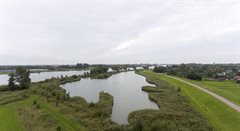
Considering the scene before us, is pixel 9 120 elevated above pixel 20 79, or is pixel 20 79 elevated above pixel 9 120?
pixel 20 79

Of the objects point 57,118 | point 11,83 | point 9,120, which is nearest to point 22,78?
point 11,83

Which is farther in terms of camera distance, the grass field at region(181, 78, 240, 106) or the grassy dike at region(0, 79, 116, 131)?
the grass field at region(181, 78, 240, 106)

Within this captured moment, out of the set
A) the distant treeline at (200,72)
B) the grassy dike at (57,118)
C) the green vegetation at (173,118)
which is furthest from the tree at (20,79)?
the distant treeline at (200,72)

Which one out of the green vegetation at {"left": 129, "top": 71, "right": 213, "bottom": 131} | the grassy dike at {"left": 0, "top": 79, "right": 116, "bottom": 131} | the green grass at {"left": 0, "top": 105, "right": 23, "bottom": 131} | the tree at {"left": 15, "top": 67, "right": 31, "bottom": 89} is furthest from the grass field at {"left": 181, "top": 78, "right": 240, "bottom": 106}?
the tree at {"left": 15, "top": 67, "right": 31, "bottom": 89}

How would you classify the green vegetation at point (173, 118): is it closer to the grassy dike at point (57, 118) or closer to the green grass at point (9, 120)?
the grassy dike at point (57, 118)

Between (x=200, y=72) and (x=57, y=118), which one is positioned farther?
(x=200, y=72)

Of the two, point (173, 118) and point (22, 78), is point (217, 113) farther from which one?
point (22, 78)

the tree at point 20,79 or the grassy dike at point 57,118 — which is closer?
the grassy dike at point 57,118

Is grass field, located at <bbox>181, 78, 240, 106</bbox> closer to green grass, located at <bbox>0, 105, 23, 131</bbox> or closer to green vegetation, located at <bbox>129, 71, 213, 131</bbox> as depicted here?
green vegetation, located at <bbox>129, 71, 213, 131</bbox>

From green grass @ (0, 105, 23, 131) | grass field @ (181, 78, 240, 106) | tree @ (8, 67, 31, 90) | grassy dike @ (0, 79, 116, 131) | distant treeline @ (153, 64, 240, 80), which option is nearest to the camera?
green grass @ (0, 105, 23, 131)

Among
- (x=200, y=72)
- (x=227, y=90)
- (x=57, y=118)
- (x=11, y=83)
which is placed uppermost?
(x=200, y=72)

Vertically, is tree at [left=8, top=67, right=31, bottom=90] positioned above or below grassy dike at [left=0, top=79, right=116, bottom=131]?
above
